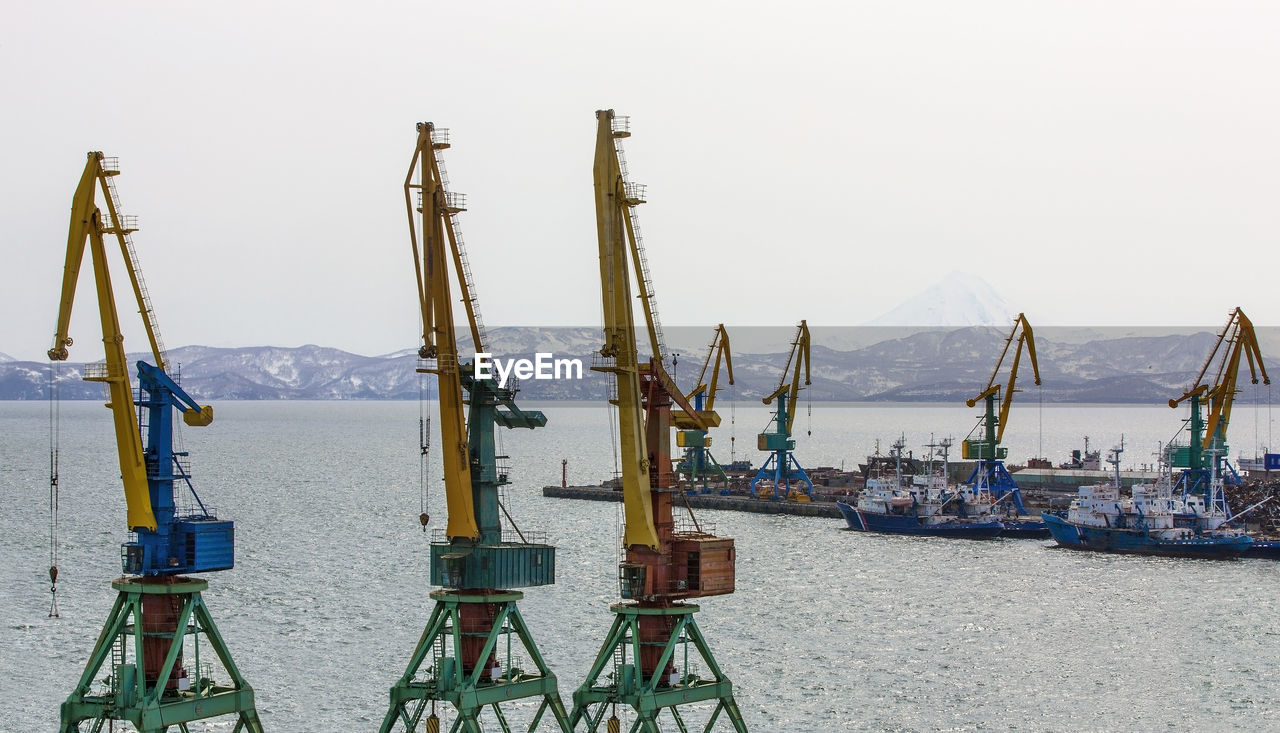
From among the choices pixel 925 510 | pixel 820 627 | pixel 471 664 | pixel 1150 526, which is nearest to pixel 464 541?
pixel 471 664

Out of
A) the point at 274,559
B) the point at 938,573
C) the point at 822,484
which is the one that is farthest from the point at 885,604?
the point at 822,484

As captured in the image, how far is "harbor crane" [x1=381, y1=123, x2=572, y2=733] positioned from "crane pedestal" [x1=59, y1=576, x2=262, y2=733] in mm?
5144

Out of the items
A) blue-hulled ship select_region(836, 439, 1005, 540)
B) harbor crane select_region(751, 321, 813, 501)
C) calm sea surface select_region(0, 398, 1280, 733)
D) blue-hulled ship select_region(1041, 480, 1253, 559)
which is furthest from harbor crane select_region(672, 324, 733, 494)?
blue-hulled ship select_region(1041, 480, 1253, 559)

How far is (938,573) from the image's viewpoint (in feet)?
367

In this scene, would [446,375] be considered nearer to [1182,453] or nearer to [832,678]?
[832,678]

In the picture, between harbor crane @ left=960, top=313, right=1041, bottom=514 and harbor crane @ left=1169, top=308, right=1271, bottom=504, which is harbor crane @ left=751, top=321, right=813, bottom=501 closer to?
harbor crane @ left=960, top=313, right=1041, bottom=514

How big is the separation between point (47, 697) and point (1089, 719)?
41245 millimetres

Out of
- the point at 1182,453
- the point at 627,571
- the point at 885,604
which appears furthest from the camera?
the point at 1182,453

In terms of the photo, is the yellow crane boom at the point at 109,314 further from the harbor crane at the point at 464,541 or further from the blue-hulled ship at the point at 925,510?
the blue-hulled ship at the point at 925,510

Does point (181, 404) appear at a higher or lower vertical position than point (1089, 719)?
higher

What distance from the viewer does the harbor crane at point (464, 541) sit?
4775cm

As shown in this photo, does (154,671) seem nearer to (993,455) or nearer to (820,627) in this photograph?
A: (820,627)

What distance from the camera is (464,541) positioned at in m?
48.3

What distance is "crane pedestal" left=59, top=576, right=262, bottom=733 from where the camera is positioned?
4638cm
